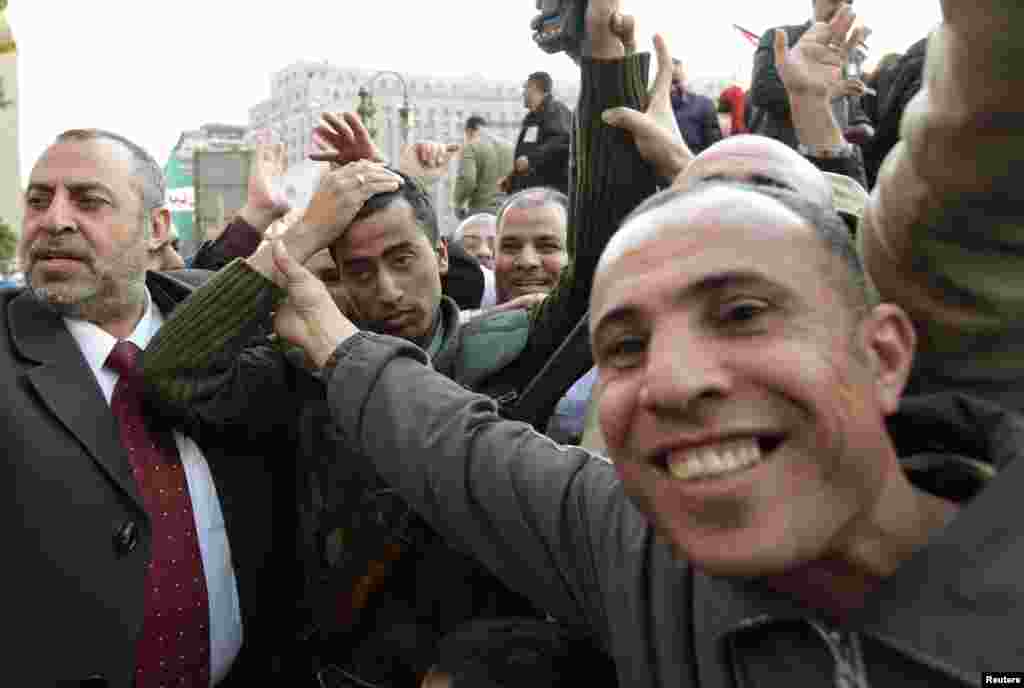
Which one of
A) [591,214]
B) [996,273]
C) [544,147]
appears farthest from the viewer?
[544,147]

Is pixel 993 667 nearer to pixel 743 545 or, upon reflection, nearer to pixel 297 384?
pixel 743 545

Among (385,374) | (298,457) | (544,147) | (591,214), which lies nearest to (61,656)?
(298,457)

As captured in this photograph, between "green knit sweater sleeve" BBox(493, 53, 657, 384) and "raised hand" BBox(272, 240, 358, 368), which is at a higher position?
"green knit sweater sleeve" BBox(493, 53, 657, 384)

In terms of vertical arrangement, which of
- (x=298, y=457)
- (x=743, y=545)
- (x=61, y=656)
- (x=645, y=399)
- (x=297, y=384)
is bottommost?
(x=61, y=656)

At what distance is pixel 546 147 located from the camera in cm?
779

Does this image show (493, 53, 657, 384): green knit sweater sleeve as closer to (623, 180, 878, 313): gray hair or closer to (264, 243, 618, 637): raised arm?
(264, 243, 618, 637): raised arm

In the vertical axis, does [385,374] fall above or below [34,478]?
above

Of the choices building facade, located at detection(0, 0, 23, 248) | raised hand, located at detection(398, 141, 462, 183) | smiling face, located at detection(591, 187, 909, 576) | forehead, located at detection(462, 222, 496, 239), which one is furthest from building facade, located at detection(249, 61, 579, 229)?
smiling face, located at detection(591, 187, 909, 576)

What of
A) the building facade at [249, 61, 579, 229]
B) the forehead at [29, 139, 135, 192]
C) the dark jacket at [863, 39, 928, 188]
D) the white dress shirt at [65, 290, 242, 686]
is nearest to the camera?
the white dress shirt at [65, 290, 242, 686]

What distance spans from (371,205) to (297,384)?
0.50 meters

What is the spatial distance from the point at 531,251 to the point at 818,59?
1306mm

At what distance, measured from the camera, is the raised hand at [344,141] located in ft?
8.92

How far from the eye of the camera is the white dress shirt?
7.79ft

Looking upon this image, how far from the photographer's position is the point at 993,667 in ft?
3.76
